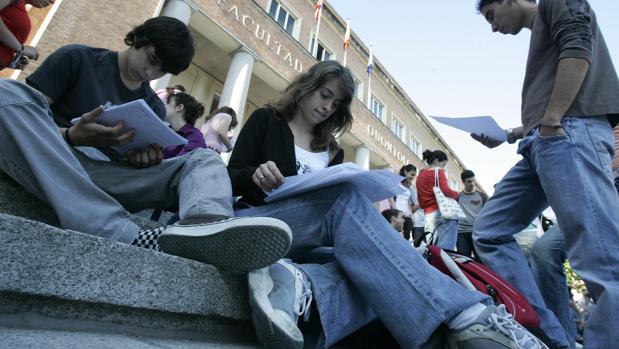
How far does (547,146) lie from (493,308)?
34.1 inches

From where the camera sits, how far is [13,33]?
238cm

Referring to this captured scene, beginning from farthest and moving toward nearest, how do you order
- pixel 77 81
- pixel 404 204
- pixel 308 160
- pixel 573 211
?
1. pixel 404 204
2. pixel 308 160
3. pixel 77 81
4. pixel 573 211

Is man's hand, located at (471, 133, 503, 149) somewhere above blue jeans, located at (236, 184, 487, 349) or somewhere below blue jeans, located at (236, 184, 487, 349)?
above

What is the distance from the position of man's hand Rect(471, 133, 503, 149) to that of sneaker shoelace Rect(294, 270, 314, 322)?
1519mm

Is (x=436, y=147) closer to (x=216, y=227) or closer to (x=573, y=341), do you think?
(x=573, y=341)

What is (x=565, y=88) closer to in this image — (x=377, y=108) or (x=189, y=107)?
(x=189, y=107)

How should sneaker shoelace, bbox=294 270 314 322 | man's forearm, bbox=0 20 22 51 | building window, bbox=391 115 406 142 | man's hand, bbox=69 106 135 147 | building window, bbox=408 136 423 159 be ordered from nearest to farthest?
sneaker shoelace, bbox=294 270 314 322, man's hand, bbox=69 106 135 147, man's forearm, bbox=0 20 22 51, building window, bbox=391 115 406 142, building window, bbox=408 136 423 159

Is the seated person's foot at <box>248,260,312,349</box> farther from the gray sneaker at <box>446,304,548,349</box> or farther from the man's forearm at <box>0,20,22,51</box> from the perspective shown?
the man's forearm at <box>0,20,22,51</box>

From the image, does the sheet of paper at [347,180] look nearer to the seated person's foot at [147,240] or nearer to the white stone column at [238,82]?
the seated person's foot at [147,240]

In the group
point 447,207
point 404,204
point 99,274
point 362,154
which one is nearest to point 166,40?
point 99,274

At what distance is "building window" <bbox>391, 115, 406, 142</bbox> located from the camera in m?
15.7

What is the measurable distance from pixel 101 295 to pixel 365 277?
0.74 m

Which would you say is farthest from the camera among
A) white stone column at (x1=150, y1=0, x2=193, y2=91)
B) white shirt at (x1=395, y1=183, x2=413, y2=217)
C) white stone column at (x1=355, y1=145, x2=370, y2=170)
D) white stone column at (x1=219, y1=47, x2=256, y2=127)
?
white stone column at (x1=355, y1=145, x2=370, y2=170)

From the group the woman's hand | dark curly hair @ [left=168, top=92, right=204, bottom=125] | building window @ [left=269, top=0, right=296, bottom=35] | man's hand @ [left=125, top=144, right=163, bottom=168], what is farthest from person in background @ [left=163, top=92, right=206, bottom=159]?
building window @ [left=269, top=0, right=296, bottom=35]
